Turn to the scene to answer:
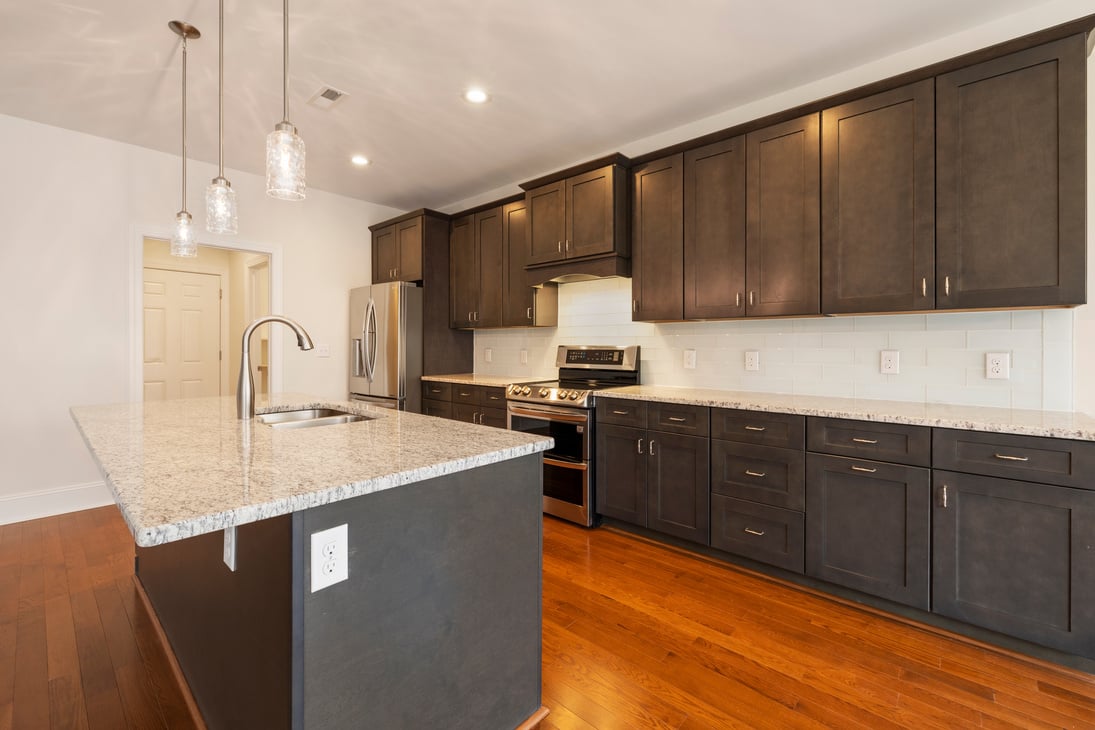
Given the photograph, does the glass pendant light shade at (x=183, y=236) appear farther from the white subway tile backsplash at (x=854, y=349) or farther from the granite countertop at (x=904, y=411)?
the white subway tile backsplash at (x=854, y=349)

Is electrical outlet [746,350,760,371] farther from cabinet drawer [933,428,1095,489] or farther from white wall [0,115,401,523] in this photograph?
white wall [0,115,401,523]

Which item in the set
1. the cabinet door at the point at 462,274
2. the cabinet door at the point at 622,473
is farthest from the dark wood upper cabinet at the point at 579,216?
the cabinet door at the point at 622,473

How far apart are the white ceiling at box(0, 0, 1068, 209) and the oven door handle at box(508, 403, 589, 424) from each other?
Result: 1887mm

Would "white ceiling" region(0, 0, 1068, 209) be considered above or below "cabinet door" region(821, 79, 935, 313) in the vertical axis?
above

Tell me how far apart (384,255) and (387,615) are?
14.3 feet

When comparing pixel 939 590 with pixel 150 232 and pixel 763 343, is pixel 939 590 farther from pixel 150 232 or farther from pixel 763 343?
pixel 150 232

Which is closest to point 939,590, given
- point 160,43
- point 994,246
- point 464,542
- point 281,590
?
point 994,246

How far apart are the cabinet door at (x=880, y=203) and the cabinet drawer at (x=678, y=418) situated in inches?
32.5

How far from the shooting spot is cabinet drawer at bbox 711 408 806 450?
8.01 feet

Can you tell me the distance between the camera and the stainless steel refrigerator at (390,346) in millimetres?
4465

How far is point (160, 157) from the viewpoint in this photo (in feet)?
12.7

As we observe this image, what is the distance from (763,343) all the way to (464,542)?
238 centimetres

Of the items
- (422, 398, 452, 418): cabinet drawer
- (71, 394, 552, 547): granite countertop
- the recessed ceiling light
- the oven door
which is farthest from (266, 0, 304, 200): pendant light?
(422, 398, 452, 418): cabinet drawer

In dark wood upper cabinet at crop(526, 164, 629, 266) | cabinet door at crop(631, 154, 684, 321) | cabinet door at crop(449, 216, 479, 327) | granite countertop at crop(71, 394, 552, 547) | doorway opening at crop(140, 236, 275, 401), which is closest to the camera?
granite countertop at crop(71, 394, 552, 547)
